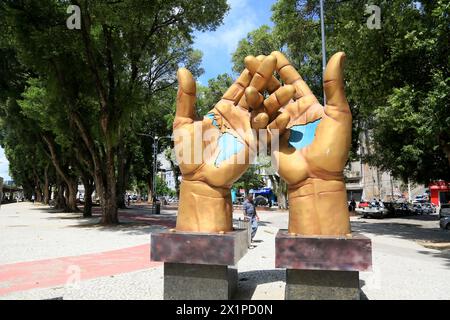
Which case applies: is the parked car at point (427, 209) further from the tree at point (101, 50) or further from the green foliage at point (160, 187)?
the green foliage at point (160, 187)

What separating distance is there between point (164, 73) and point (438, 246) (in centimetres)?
2185

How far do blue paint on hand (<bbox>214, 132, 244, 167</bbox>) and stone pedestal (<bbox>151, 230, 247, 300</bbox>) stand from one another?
1.14m

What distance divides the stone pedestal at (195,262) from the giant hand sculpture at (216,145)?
1.15ft

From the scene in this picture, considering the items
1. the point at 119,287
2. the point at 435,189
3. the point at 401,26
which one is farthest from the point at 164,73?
the point at 435,189

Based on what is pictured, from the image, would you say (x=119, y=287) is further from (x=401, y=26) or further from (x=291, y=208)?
(x=401, y=26)

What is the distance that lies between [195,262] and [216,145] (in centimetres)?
182

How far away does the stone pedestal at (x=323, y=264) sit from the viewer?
5410 mm

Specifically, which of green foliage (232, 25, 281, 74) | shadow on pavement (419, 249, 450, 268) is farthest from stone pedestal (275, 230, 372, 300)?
green foliage (232, 25, 281, 74)

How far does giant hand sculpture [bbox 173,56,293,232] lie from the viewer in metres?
6.17

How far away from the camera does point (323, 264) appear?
546cm

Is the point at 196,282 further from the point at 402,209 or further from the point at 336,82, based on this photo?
the point at 402,209

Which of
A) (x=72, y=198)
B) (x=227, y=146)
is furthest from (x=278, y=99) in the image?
(x=72, y=198)

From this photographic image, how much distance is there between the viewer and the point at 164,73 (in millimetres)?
29969

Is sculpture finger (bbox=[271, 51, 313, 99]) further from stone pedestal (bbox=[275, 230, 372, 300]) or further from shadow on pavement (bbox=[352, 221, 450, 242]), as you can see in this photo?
shadow on pavement (bbox=[352, 221, 450, 242])
